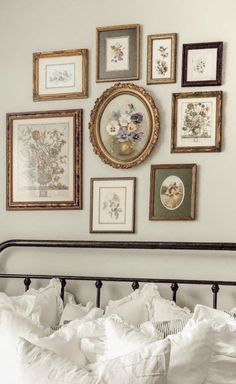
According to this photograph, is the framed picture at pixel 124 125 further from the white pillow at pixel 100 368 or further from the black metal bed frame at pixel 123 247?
the white pillow at pixel 100 368

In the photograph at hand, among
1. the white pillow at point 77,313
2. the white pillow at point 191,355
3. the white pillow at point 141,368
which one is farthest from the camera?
the white pillow at point 77,313

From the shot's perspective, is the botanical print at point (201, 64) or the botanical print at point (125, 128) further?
the botanical print at point (125, 128)

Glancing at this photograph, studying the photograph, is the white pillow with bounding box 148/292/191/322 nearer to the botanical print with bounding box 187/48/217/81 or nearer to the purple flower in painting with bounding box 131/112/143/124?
the purple flower in painting with bounding box 131/112/143/124

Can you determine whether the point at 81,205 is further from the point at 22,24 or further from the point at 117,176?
the point at 22,24

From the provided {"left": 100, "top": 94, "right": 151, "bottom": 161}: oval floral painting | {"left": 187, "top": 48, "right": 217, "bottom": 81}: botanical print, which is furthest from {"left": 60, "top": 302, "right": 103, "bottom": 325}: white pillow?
{"left": 187, "top": 48, "right": 217, "bottom": 81}: botanical print

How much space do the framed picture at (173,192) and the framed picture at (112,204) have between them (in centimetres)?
10

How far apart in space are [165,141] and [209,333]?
3.02 feet

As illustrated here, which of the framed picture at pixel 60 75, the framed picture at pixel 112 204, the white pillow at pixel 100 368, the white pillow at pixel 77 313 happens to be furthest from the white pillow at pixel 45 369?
the framed picture at pixel 60 75

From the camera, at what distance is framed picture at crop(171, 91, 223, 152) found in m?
2.18

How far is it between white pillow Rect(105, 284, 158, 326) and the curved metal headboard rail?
176mm

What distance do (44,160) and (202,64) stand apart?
0.83 metres

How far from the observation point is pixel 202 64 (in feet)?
7.21

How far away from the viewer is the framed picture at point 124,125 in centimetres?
226

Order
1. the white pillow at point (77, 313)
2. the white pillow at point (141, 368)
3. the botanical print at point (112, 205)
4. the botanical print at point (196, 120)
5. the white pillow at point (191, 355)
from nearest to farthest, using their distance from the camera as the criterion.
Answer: the white pillow at point (141, 368) → the white pillow at point (191, 355) → the white pillow at point (77, 313) → the botanical print at point (196, 120) → the botanical print at point (112, 205)
